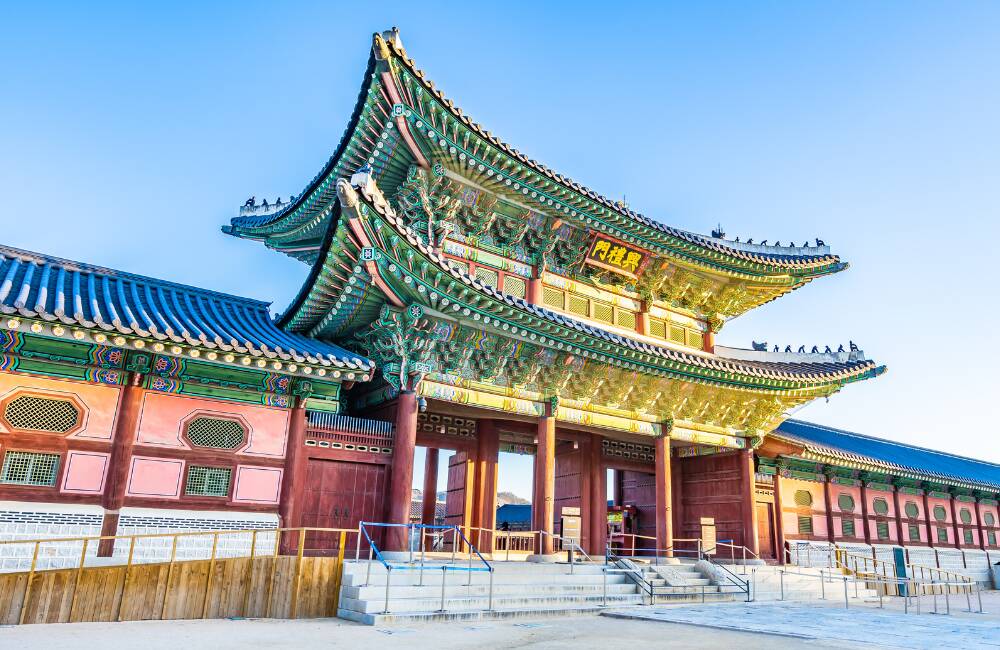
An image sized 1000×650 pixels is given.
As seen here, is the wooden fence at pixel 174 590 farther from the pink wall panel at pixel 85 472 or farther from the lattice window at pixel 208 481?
the lattice window at pixel 208 481

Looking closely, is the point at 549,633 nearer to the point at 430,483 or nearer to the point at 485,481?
the point at 485,481

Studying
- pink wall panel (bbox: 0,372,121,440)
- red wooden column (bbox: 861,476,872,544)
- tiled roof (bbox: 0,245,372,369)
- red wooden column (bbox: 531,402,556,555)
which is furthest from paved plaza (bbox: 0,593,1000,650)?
red wooden column (bbox: 861,476,872,544)

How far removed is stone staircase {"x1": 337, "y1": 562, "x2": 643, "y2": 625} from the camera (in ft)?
38.3

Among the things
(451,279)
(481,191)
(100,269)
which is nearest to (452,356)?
(451,279)

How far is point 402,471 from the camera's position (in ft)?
50.0

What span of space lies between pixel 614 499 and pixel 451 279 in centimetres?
1422

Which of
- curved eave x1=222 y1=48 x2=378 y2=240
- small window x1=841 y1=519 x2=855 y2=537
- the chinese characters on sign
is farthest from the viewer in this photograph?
small window x1=841 y1=519 x2=855 y2=537

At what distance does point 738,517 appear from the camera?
22.5 m

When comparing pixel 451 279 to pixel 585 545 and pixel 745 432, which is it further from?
pixel 745 432

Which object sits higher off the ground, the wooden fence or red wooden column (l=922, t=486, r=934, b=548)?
red wooden column (l=922, t=486, r=934, b=548)

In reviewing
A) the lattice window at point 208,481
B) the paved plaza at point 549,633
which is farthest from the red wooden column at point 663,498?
the lattice window at point 208,481

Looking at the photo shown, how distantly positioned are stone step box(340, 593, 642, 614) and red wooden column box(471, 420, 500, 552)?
4.62 metres

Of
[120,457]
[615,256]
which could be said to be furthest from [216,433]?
[615,256]

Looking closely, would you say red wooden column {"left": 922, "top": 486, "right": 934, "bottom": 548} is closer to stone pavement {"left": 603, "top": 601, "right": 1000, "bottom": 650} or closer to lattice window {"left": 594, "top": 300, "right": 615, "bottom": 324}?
stone pavement {"left": 603, "top": 601, "right": 1000, "bottom": 650}
